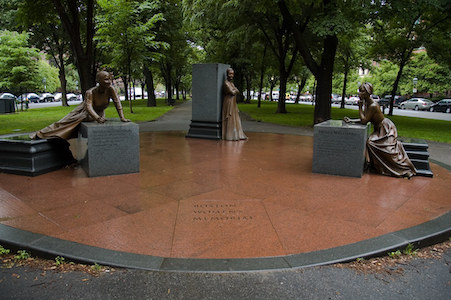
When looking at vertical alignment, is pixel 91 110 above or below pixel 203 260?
above

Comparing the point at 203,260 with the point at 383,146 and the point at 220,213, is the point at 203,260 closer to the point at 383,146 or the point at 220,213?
the point at 220,213

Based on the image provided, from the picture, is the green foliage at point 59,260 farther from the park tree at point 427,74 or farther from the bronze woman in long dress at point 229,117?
the park tree at point 427,74

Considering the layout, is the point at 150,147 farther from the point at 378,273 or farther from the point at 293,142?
the point at 378,273

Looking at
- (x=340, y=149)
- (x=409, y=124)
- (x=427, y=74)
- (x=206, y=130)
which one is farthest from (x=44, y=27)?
(x=427, y=74)

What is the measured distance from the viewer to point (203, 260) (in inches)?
141

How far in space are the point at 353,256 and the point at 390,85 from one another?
59919 mm

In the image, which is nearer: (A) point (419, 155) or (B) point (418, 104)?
(A) point (419, 155)

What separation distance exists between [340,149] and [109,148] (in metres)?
4.67

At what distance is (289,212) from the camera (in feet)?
16.4

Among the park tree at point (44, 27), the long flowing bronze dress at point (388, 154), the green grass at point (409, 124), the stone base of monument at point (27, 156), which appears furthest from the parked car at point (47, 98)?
the long flowing bronze dress at point (388, 154)

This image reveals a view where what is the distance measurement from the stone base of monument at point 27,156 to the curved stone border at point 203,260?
2.97 metres

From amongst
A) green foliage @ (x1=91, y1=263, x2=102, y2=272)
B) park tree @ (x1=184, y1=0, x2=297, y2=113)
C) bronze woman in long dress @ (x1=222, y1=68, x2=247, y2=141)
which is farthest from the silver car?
green foliage @ (x1=91, y1=263, x2=102, y2=272)

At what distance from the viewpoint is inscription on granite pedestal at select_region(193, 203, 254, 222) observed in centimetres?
468

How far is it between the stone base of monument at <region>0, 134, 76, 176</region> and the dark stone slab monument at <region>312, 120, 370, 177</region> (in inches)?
217
